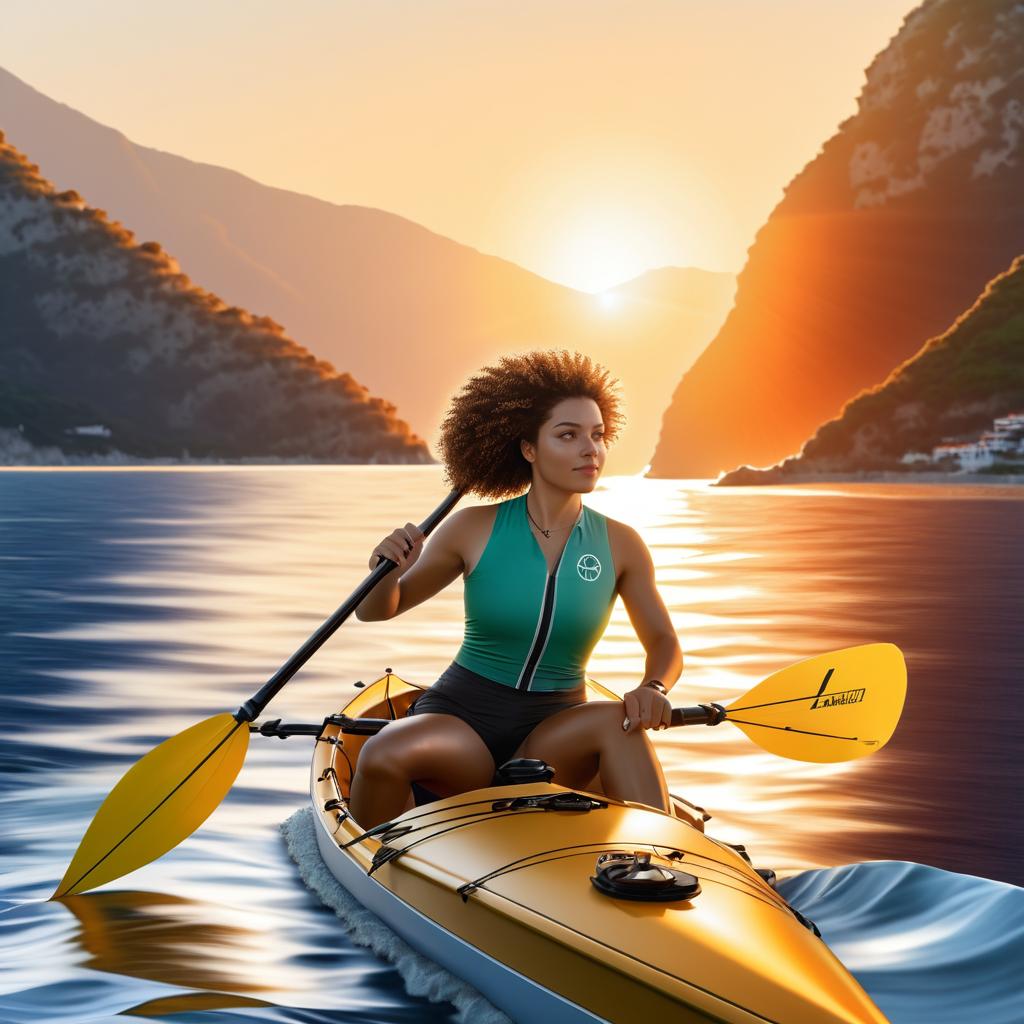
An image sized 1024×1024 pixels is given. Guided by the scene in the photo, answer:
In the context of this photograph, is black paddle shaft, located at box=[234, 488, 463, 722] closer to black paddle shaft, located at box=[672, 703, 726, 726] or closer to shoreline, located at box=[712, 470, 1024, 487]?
black paddle shaft, located at box=[672, 703, 726, 726]

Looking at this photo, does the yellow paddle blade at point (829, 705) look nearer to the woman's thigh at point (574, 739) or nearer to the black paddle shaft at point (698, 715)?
the black paddle shaft at point (698, 715)

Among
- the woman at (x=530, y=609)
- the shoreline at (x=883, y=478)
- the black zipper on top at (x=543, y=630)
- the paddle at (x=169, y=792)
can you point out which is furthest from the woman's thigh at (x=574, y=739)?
the shoreline at (x=883, y=478)

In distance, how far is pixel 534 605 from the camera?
15.2 ft

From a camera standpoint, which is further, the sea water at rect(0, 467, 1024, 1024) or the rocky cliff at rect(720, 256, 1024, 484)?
the rocky cliff at rect(720, 256, 1024, 484)

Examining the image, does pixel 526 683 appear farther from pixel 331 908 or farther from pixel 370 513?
pixel 370 513

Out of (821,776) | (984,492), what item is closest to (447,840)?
(821,776)

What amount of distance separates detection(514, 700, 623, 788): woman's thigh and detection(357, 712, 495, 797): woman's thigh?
17cm

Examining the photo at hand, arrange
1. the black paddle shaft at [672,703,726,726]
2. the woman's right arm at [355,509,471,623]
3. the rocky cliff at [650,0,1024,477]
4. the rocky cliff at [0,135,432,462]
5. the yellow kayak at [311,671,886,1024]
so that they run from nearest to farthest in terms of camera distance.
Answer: the yellow kayak at [311,671,886,1024]
the black paddle shaft at [672,703,726,726]
the woman's right arm at [355,509,471,623]
the rocky cliff at [650,0,1024,477]
the rocky cliff at [0,135,432,462]

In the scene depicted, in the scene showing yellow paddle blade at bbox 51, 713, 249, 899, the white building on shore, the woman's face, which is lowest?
yellow paddle blade at bbox 51, 713, 249, 899

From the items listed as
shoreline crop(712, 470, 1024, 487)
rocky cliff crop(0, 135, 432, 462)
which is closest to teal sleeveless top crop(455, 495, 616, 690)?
shoreline crop(712, 470, 1024, 487)

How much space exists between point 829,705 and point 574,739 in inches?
46.7

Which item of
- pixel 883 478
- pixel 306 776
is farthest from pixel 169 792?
pixel 883 478

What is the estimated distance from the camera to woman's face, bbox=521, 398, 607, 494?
471cm

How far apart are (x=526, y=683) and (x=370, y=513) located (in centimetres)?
4252
